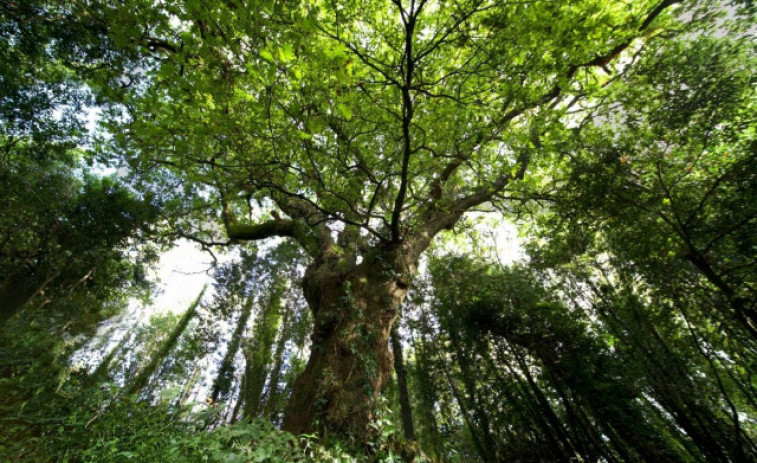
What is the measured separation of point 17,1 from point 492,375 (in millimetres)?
9633

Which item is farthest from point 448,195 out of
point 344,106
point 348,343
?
point 344,106

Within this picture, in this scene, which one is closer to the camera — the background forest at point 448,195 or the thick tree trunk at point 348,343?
the background forest at point 448,195

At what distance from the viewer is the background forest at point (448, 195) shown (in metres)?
2.34

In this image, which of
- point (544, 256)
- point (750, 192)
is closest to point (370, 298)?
point (544, 256)

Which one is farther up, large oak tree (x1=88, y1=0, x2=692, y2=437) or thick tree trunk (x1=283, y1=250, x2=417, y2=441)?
large oak tree (x1=88, y1=0, x2=692, y2=437)

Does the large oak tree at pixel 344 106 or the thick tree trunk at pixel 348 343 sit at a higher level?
the large oak tree at pixel 344 106

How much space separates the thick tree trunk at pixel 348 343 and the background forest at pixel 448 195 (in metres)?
0.03

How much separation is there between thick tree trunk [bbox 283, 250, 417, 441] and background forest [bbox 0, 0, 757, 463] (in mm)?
31

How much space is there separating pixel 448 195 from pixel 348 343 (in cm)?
383

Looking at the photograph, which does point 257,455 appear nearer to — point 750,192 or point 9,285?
point 750,192

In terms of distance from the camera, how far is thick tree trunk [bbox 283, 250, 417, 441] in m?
2.94

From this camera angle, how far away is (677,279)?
3.25 metres

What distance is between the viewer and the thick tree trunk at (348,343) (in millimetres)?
2939

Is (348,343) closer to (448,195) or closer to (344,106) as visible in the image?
(344,106)
